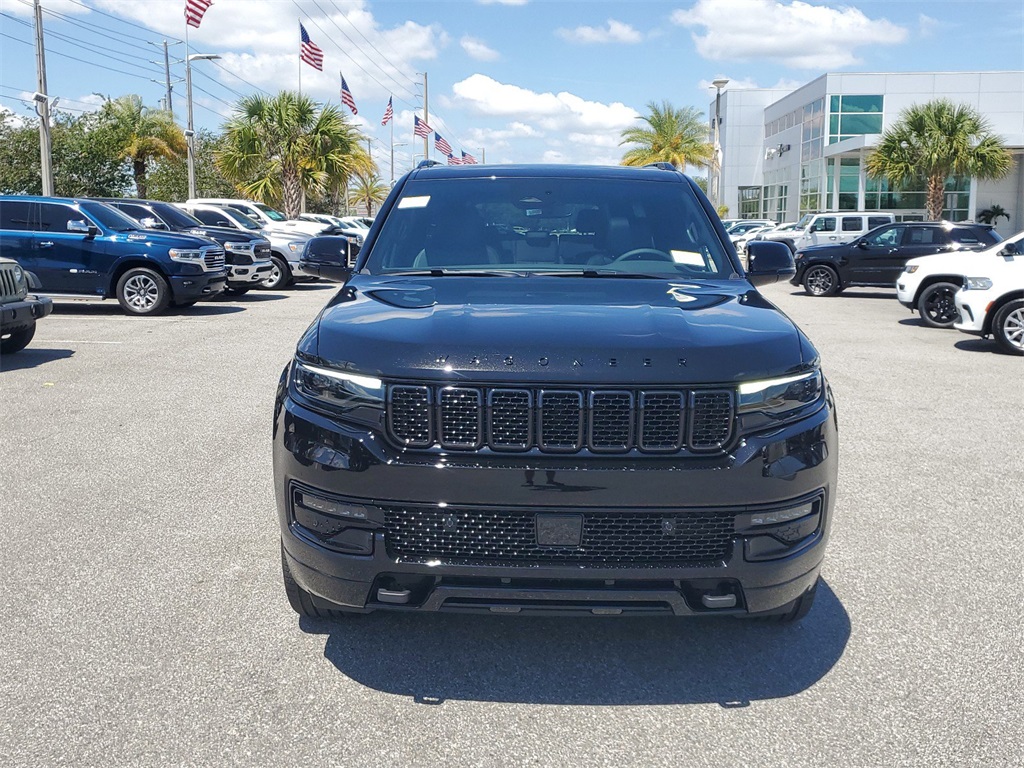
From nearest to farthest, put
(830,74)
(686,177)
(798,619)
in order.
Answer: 1. (798,619)
2. (686,177)
3. (830,74)

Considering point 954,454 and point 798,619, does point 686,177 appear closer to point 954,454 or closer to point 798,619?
point 798,619

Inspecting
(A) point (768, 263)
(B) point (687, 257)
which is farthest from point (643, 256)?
(A) point (768, 263)

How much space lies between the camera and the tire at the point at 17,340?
10781 mm

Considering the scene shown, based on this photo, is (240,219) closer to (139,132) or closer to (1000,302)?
(1000,302)

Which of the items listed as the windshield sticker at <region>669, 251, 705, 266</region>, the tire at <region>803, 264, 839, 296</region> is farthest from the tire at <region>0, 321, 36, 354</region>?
the tire at <region>803, 264, 839, 296</region>

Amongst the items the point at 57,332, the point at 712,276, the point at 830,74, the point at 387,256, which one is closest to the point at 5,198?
the point at 57,332

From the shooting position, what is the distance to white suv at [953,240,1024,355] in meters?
11.9

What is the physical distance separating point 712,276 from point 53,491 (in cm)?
393

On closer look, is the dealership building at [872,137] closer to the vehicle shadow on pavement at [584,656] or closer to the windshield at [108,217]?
the windshield at [108,217]

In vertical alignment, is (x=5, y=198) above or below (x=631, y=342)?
above

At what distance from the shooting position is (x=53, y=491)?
5.65 metres

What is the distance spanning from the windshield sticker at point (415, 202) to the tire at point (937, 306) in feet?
41.4

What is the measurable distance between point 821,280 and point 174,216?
13546 mm

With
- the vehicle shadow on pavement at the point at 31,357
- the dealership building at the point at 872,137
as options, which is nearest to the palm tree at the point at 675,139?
the dealership building at the point at 872,137
